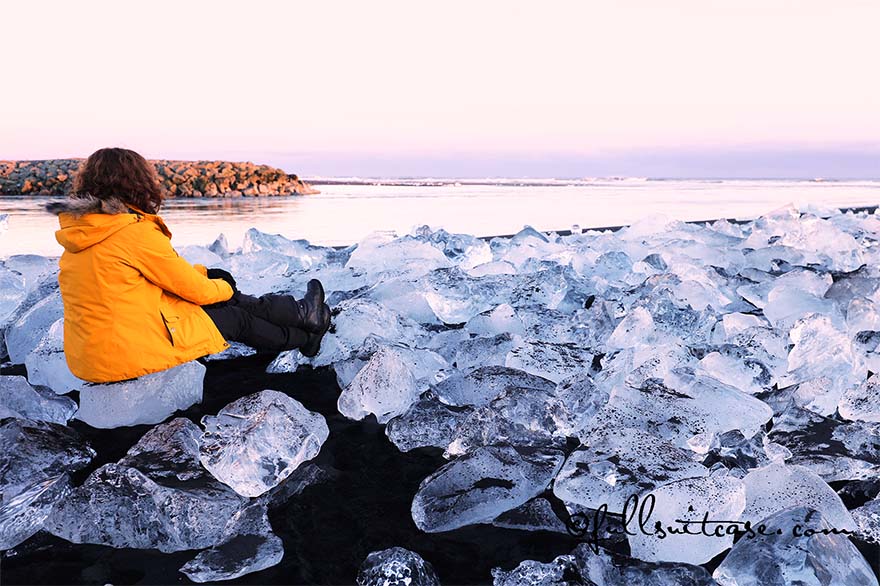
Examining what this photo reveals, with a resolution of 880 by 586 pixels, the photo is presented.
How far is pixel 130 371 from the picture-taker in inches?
86.2

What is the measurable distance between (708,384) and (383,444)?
3.42 ft

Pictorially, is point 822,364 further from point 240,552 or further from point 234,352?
point 234,352

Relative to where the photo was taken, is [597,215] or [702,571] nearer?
[702,571]

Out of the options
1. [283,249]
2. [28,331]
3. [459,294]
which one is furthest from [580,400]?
[283,249]

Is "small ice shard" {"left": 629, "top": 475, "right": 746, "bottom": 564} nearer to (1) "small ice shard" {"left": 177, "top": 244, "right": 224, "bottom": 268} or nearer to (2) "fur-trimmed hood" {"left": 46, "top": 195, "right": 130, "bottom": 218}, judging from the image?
(2) "fur-trimmed hood" {"left": 46, "top": 195, "right": 130, "bottom": 218}

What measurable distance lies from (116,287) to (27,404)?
478 mm

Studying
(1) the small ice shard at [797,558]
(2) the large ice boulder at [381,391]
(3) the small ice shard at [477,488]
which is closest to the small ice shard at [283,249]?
(2) the large ice boulder at [381,391]

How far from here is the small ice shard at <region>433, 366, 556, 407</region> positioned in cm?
229

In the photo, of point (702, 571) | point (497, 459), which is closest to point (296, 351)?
point (497, 459)

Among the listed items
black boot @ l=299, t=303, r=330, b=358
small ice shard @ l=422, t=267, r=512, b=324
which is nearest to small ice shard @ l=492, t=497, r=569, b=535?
black boot @ l=299, t=303, r=330, b=358

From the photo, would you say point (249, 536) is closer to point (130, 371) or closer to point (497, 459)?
point (497, 459)

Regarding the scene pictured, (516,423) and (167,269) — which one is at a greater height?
(167,269)

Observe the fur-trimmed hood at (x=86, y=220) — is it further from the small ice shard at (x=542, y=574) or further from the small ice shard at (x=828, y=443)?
the small ice shard at (x=828, y=443)

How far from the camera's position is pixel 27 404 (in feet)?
7.09
